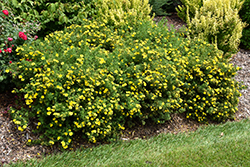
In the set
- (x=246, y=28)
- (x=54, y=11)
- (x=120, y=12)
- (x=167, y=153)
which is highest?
(x=54, y=11)

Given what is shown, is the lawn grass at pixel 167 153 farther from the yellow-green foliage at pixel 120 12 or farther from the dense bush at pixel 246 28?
the dense bush at pixel 246 28

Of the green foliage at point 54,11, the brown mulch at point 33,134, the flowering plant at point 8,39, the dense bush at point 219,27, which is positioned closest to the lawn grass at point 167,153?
the brown mulch at point 33,134

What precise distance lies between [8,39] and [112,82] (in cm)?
186

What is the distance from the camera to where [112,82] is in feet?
12.3

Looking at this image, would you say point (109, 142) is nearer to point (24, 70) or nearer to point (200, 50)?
point (24, 70)

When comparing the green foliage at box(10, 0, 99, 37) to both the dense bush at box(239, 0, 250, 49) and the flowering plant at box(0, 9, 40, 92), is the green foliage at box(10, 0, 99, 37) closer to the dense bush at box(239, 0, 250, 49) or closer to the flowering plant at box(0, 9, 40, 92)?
the flowering plant at box(0, 9, 40, 92)

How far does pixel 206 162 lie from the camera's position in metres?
3.55

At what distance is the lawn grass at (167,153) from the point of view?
337cm

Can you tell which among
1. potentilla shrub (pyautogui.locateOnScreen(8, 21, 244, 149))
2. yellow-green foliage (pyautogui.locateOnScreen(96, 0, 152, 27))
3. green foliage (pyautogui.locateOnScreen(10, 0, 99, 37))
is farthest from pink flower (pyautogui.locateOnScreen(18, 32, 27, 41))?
yellow-green foliage (pyautogui.locateOnScreen(96, 0, 152, 27))

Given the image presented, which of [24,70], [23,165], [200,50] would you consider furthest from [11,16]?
[200,50]

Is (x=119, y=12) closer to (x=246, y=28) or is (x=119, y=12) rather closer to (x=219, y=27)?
(x=219, y=27)

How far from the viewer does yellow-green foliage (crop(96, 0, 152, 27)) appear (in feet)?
18.0

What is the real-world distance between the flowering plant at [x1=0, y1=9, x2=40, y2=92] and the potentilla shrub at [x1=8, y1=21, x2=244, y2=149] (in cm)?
18

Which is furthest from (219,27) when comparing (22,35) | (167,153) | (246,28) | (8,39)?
(8,39)
